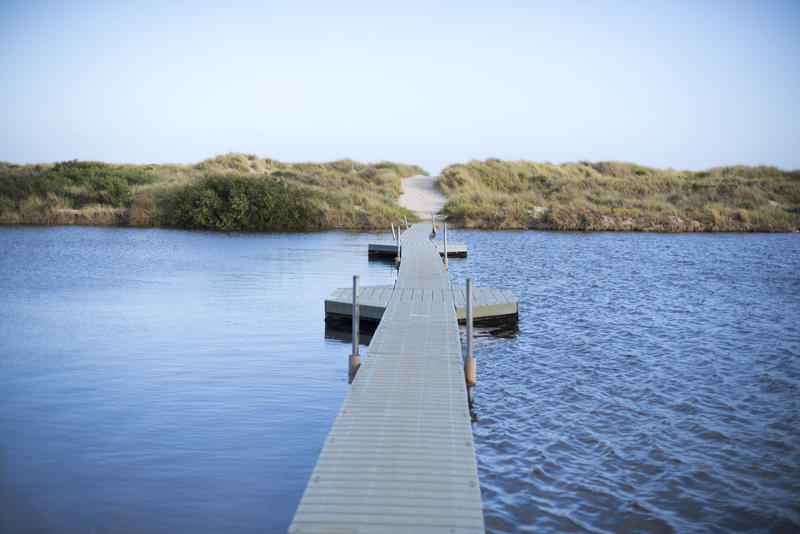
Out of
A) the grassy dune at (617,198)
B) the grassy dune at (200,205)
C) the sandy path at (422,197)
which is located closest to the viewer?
the grassy dune at (200,205)

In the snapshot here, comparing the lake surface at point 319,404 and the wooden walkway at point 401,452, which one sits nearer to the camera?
the wooden walkway at point 401,452

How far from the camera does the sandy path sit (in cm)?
3241

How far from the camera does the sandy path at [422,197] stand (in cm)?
3241

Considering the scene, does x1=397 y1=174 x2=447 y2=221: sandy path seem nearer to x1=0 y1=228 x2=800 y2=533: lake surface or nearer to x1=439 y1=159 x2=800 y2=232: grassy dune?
x1=439 y1=159 x2=800 y2=232: grassy dune

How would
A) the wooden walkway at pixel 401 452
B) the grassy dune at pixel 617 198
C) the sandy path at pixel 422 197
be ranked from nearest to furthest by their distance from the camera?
the wooden walkway at pixel 401 452
the grassy dune at pixel 617 198
the sandy path at pixel 422 197

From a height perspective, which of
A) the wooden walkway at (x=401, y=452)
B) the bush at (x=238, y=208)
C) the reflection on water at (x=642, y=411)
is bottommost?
the reflection on water at (x=642, y=411)

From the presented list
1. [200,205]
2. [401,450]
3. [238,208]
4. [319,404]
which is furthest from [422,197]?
[401,450]

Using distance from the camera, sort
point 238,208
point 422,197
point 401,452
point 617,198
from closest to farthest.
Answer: point 401,452 → point 238,208 → point 617,198 → point 422,197

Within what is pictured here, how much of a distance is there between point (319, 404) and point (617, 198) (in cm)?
2819

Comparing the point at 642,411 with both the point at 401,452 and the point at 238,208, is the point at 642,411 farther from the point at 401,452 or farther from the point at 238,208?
the point at 238,208

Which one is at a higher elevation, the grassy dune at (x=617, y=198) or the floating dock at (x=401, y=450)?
the grassy dune at (x=617, y=198)

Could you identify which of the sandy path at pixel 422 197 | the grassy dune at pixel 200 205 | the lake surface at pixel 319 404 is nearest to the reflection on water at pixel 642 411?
the lake surface at pixel 319 404

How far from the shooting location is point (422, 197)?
35.6 m

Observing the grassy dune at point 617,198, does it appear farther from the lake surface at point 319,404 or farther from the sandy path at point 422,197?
the lake surface at point 319,404
